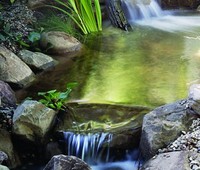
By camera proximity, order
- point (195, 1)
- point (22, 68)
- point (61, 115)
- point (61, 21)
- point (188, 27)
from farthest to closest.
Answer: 1. point (195, 1)
2. point (188, 27)
3. point (61, 21)
4. point (22, 68)
5. point (61, 115)

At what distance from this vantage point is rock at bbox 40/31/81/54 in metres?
5.63

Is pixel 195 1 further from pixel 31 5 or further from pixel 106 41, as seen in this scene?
pixel 31 5

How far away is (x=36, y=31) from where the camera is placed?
19.4 feet

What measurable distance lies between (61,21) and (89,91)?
2.38 metres

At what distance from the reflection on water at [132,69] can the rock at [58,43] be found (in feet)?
0.63

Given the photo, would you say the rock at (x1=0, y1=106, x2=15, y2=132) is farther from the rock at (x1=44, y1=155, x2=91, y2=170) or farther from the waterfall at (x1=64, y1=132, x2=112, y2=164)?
the rock at (x1=44, y1=155, x2=91, y2=170)

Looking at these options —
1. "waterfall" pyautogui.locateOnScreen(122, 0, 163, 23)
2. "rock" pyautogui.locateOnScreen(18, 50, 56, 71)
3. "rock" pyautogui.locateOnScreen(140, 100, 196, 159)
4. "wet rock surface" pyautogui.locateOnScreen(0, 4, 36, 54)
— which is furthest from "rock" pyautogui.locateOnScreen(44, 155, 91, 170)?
"waterfall" pyautogui.locateOnScreen(122, 0, 163, 23)

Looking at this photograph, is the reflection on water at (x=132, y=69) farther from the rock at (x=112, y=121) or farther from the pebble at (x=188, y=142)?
the pebble at (x=188, y=142)

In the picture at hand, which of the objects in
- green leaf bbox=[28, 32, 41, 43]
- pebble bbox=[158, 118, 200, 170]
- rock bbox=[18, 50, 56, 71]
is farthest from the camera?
green leaf bbox=[28, 32, 41, 43]

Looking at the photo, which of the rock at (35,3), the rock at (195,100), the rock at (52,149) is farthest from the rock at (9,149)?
the rock at (35,3)

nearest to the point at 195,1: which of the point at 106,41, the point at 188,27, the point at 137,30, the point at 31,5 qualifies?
the point at 188,27

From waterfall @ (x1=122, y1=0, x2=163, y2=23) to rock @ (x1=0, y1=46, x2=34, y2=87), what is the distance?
3.11 metres

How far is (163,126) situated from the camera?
10.6 ft

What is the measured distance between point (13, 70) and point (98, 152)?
1801mm
